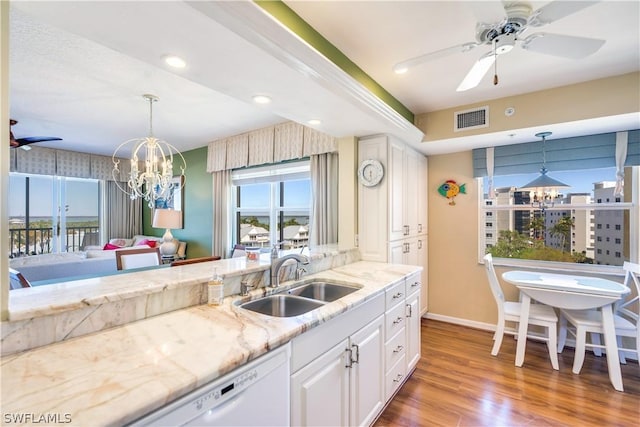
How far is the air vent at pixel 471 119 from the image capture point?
2865 millimetres

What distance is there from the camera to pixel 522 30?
1.50m

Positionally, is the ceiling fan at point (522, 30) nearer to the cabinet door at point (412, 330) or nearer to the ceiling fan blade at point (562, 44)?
the ceiling fan blade at point (562, 44)

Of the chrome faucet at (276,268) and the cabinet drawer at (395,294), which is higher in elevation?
the chrome faucet at (276,268)

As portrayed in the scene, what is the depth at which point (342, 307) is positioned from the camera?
1508 millimetres

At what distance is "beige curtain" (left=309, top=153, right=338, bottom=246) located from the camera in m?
3.57

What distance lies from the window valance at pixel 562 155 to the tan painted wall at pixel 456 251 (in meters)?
0.29

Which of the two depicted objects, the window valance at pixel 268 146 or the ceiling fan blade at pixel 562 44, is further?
the window valance at pixel 268 146

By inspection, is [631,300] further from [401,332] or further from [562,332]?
[401,332]

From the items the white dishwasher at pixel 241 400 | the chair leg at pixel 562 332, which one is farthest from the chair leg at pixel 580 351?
the white dishwasher at pixel 241 400

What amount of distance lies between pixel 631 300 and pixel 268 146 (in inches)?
171

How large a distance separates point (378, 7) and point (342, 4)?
0.69 feet

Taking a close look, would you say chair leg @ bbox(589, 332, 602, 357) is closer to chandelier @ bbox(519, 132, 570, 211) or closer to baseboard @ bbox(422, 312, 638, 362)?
baseboard @ bbox(422, 312, 638, 362)

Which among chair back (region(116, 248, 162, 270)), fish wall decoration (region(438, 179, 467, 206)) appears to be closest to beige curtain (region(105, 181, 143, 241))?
chair back (region(116, 248, 162, 270))

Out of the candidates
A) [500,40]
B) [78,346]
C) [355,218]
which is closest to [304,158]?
[355,218]
